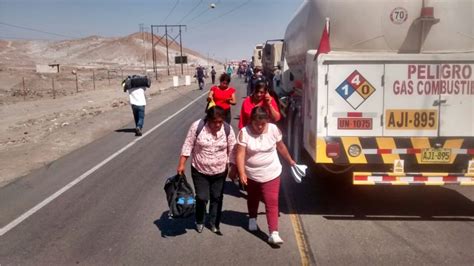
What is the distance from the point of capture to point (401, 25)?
266 inches

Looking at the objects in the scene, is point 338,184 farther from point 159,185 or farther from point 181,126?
point 181,126

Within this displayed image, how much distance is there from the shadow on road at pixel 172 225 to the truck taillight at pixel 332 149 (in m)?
1.88

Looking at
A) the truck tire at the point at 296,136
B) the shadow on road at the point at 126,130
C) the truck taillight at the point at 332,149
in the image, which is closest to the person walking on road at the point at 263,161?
the truck taillight at the point at 332,149

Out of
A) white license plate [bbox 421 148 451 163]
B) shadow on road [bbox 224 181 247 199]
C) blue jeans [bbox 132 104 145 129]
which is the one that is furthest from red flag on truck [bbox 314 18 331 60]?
blue jeans [bbox 132 104 145 129]

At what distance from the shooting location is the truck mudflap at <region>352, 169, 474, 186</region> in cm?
658

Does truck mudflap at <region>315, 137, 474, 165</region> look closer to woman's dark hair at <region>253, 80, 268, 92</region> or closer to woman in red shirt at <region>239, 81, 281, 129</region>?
woman in red shirt at <region>239, 81, 281, 129</region>

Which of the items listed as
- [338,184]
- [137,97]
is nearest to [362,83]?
[338,184]

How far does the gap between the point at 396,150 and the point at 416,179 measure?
440 millimetres

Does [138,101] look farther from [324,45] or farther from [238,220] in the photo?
[324,45]

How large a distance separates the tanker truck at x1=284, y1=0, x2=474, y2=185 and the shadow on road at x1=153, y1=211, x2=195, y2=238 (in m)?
1.81

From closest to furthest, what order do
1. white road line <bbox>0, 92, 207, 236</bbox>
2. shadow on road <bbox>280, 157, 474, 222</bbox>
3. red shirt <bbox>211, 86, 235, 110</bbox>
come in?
white road line <bbox>0, 92, 207, 236</bbox>
shadow on road <bbox>280, 157, 474, 222</bbox>
red shirt <bbox>211, 86, 235, 110</bbox>

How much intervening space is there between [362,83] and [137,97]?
913cm

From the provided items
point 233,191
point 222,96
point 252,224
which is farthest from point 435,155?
point 222,96

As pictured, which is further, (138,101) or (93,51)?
(93,51)
